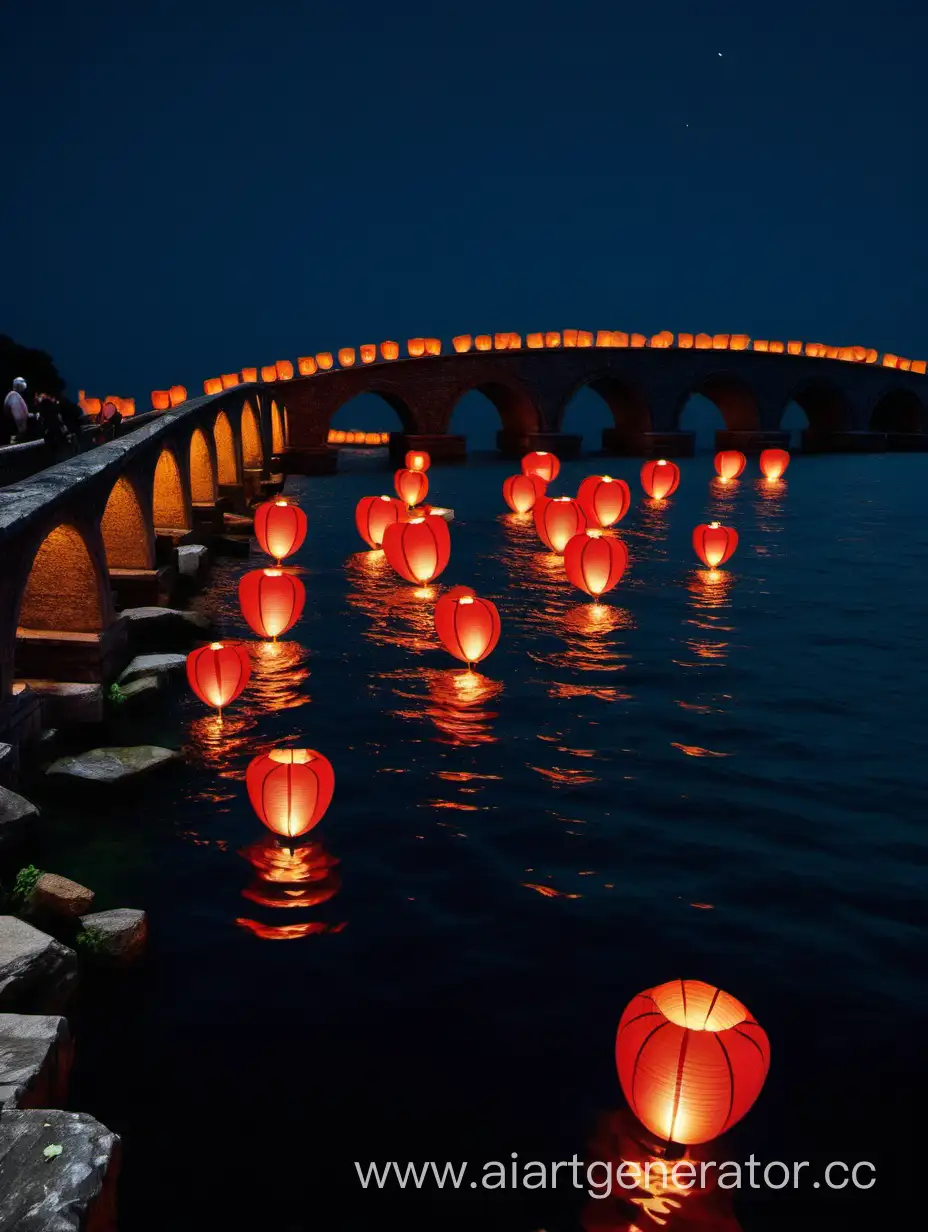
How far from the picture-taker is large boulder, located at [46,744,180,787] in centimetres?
947

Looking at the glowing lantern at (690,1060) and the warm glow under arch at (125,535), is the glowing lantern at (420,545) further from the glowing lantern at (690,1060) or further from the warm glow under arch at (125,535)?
the glowing lantern at (690,1060)

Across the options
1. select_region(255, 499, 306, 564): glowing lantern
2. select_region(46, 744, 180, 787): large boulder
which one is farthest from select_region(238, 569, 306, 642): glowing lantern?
select_region(255, 499, 306, 564): glowing lantern

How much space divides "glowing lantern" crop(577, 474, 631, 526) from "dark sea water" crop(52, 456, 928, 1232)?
6825 mm

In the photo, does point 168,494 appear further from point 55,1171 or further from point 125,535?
point 55,1171

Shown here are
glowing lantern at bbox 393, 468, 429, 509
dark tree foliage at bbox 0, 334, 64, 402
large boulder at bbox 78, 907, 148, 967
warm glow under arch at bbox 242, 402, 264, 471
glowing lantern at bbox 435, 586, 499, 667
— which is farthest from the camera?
dark tree foliage at bbox 0, 334, 64, 402

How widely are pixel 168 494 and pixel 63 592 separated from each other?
877 cm

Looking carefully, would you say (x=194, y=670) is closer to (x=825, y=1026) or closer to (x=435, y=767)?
(x=435, y=767)

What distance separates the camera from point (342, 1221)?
16.3 feet

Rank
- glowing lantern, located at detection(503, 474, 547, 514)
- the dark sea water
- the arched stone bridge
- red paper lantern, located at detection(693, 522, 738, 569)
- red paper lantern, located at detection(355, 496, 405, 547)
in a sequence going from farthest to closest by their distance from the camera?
the arched stone bridge → glowing lantern, located at detection(503, 474, 547, 514) → red paper lantern, located at detection(355, 496, 405, 547) → red paper lantern, located at detection(693, 522, 738, 569) → the dark sea water

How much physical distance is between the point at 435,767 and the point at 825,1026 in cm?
480

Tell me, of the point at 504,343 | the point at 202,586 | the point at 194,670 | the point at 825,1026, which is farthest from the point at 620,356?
the point at 825,1026

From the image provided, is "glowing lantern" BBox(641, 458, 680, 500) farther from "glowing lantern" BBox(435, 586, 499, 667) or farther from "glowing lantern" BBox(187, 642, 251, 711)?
"glowing lantern" BBox(187, 642, 251, 711)

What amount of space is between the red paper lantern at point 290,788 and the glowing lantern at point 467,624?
4.42 meters

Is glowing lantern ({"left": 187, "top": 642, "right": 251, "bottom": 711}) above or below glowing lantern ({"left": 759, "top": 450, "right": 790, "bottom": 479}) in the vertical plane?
below
